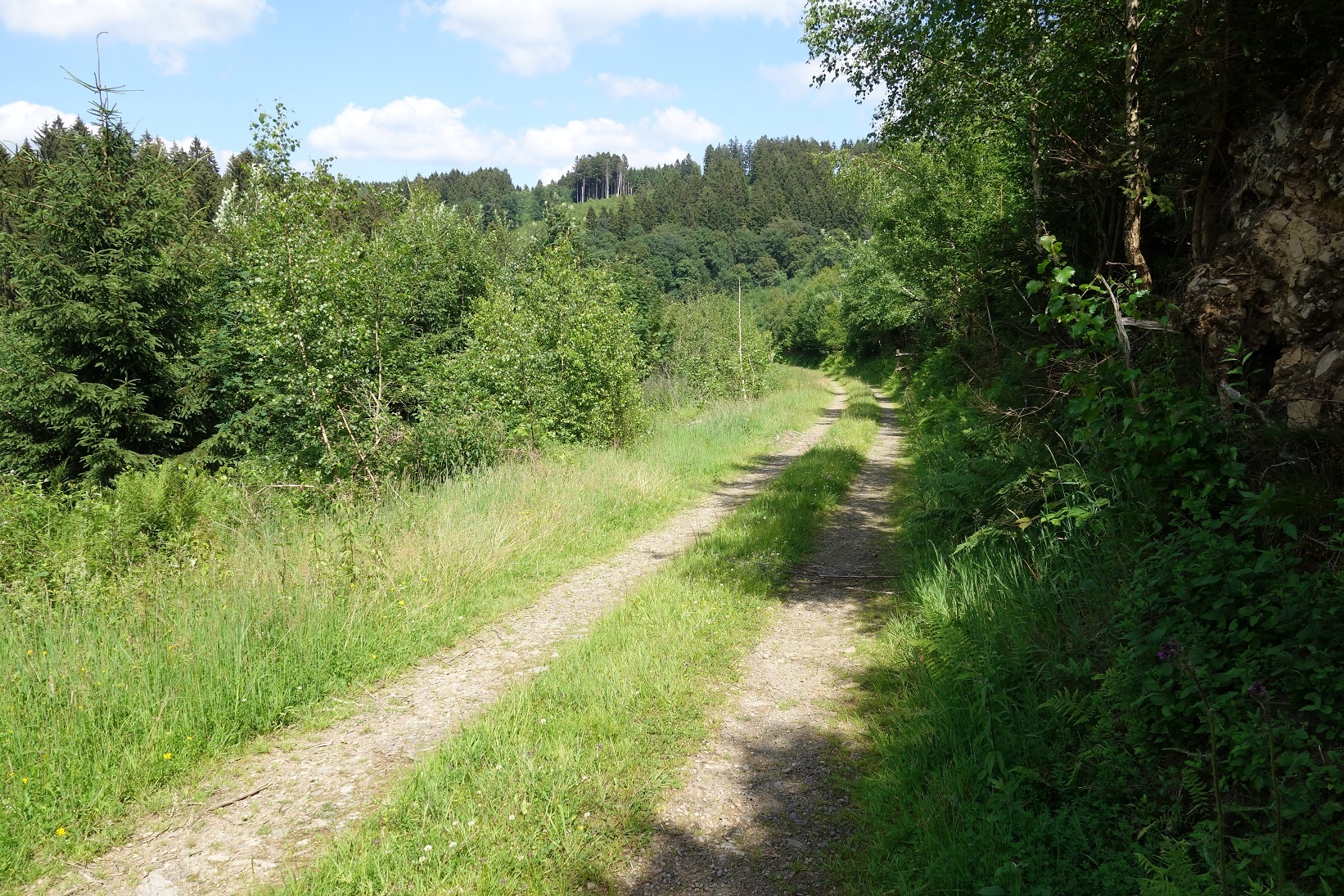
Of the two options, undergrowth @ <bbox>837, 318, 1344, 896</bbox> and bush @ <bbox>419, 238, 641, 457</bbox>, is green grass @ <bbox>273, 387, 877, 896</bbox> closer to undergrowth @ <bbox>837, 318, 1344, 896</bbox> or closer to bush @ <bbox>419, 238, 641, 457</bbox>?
undergrowth @ <bbox>837, 318, 1344, 896</bbox>

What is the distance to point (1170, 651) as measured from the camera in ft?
9.99

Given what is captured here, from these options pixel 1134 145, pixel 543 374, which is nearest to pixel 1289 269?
pixel 1134 145

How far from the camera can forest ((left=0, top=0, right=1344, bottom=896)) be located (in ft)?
9.89

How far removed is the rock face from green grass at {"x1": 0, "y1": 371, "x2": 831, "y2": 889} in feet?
19.8

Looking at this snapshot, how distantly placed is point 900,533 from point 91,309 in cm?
1546

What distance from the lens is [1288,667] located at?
2.69m

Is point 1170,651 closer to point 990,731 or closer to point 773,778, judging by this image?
point 990,731

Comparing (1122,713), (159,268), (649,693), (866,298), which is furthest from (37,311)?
(866,298)

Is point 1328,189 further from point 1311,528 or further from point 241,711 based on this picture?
point 241,711

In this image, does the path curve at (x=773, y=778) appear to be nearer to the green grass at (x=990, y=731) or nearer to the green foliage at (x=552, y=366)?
the green grass at (x=990, y=731)

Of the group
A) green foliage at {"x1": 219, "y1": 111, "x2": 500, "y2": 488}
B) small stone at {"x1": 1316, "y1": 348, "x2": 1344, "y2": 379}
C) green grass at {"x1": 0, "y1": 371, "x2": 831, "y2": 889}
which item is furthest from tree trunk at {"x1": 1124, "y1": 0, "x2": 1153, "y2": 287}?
green foliage at {"x1": 219, "y1": 111, "x2": 500, "y2": 488}

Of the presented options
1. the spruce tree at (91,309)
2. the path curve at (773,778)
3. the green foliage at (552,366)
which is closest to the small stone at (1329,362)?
the path curve at (773,778)

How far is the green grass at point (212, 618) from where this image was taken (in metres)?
3.80

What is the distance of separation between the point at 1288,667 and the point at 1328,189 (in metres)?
2.52
